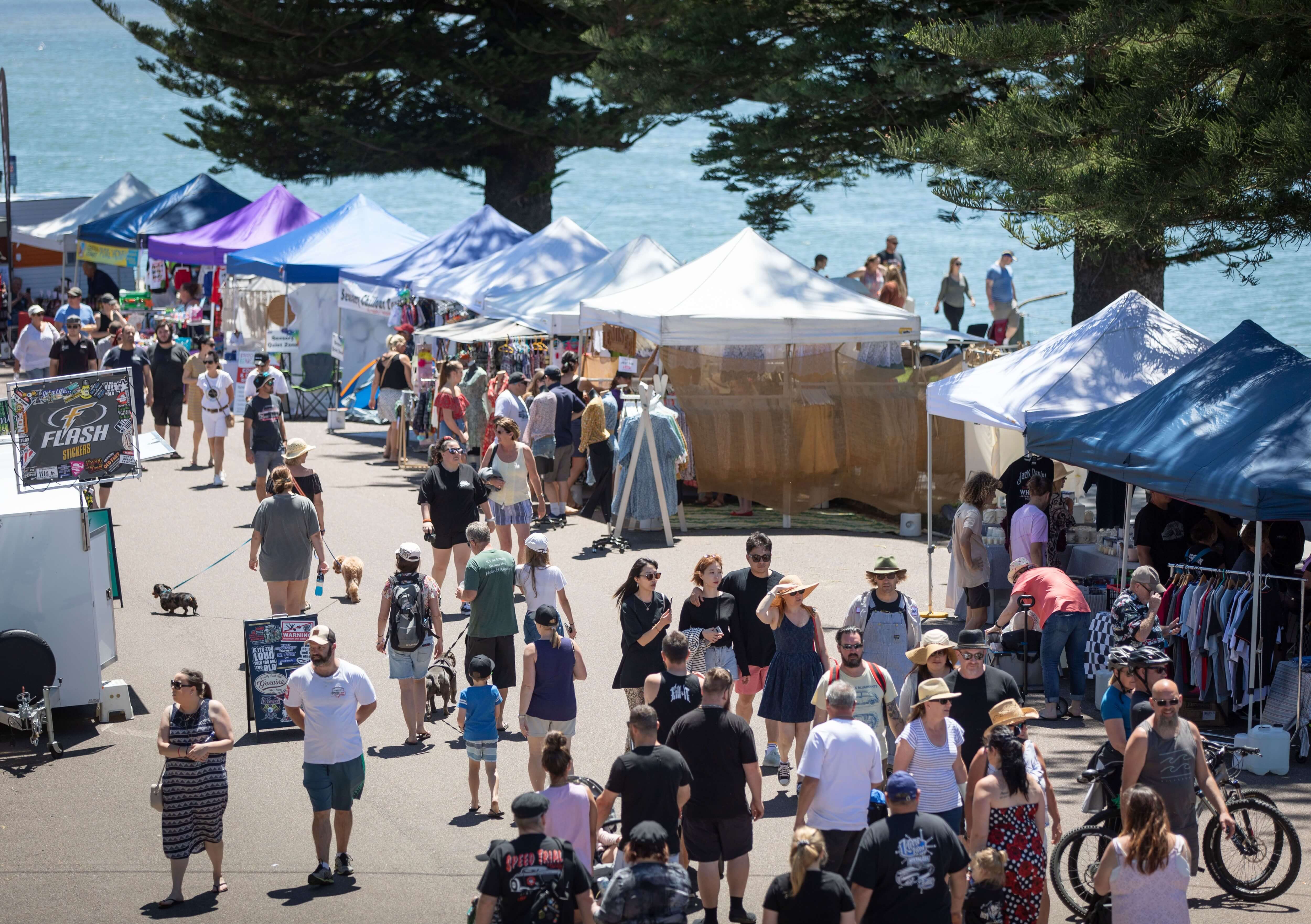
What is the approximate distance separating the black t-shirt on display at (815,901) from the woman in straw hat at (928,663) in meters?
2.15

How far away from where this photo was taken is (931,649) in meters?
8.22

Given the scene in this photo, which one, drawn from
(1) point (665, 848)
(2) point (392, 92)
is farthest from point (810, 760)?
(2) point (392, 92)

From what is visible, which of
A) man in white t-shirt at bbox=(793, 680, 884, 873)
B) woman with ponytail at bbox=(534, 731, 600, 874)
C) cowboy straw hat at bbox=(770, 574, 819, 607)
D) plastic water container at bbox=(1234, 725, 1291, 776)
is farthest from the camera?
plastic water container at bbox=(1234, 725, 1291, 776)

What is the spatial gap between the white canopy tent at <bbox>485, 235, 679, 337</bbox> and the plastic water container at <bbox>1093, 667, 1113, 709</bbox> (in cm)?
1077

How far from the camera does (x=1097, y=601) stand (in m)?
12.1

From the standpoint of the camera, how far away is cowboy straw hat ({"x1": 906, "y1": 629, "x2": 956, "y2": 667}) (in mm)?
8227

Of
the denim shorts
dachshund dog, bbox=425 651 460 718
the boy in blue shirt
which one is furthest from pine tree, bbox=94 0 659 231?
the boy in blue shirt

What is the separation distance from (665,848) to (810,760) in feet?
4.82

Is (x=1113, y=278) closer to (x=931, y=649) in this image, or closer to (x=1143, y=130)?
(x=1143, y=130)

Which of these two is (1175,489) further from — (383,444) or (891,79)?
(383,444)

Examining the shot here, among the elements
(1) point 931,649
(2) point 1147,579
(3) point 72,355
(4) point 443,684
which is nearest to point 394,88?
(3) point 72,355

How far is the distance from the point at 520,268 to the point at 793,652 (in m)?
14.8

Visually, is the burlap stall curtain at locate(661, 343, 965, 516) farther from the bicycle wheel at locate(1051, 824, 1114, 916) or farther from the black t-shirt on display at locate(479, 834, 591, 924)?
the black t-shirt on display at locate(479, 834, 591, 924)

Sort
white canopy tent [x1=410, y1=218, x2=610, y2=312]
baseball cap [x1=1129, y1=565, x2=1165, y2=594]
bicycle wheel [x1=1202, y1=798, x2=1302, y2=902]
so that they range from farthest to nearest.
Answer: white canopy tent [x1=410, y1=218, x2=610, y2=312], baseball cap [x1=1129, y1=565, x2=1165, y2=594], bicycle wheel [x1=1202, y1=798, x2=1302, y2=902]
